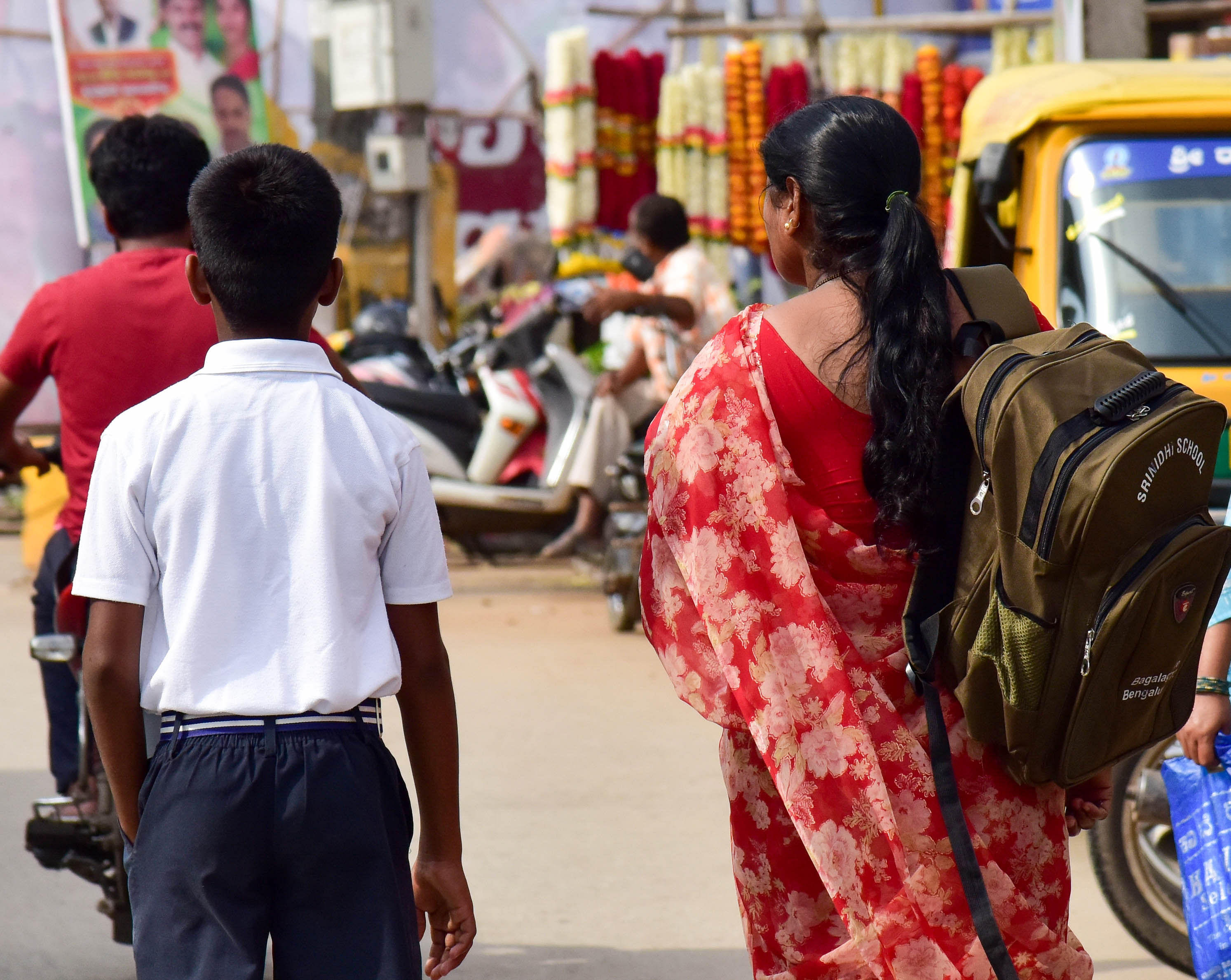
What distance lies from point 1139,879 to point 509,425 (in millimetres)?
5402

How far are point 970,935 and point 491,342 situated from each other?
719cm

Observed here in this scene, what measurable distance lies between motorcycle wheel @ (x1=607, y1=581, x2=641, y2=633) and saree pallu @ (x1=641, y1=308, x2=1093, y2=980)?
522cm

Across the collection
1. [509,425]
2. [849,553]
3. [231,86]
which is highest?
[231,86]

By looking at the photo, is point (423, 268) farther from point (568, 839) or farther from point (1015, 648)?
point (1015, 648)

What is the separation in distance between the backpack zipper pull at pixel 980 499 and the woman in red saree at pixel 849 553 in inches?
2.5

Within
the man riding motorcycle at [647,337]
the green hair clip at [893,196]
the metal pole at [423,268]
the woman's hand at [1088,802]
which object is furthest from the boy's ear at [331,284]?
the metal pole at [423,268]

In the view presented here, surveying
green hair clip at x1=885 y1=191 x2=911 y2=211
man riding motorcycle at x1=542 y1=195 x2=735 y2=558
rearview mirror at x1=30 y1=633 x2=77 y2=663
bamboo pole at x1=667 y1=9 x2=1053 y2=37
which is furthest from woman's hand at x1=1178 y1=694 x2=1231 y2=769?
bamboo pole at x1=667 y1=9 x2=1053 y2=37

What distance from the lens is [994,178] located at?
4.61 meters

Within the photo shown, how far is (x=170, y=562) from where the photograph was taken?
76.5 inches

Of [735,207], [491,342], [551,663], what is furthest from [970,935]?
[735,207]

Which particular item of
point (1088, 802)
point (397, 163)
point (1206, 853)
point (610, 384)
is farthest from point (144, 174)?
point (397, 163)

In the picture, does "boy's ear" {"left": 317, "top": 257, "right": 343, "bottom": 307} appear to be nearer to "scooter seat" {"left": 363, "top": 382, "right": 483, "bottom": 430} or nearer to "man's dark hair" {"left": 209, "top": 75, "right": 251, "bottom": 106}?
"scooter seat" {"left": 363, "top": 382, "right": 483, "bottom": 430}

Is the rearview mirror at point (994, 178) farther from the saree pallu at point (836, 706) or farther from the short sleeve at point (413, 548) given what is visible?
the short sleeve at point (413, 548)

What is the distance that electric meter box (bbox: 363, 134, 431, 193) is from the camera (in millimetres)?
10969
